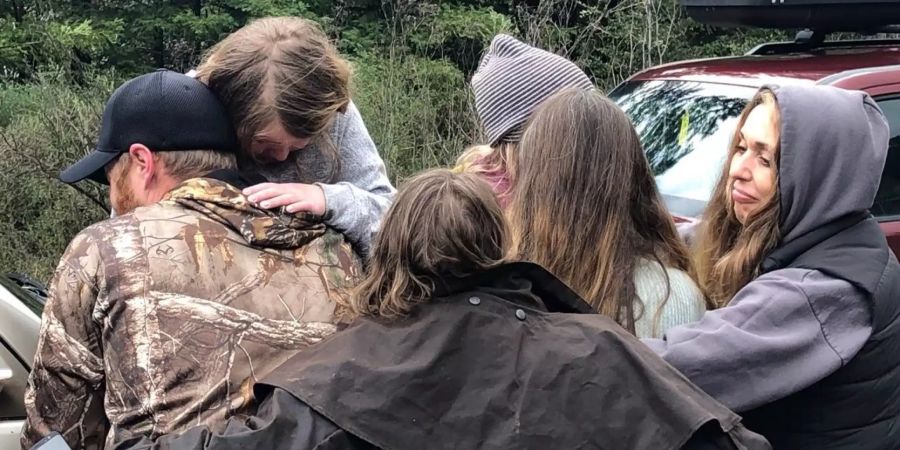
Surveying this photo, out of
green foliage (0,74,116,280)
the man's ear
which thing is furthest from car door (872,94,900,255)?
green foliage (0,74,116,280)

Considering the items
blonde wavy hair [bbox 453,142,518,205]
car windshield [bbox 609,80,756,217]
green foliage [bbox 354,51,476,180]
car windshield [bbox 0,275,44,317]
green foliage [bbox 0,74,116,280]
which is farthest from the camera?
green foliage [bbox 354,51,476,180]

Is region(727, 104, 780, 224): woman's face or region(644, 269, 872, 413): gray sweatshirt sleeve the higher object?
region(727, 104, 780, 224): woman's face

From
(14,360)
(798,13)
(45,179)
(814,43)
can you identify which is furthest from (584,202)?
(45,179)

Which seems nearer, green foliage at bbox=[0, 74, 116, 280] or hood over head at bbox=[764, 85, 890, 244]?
hood over head at bbox=[764, 85, 890, 244]

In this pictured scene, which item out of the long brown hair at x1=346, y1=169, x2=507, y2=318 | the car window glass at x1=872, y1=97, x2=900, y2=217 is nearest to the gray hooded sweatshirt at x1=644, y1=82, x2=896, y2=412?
the long brown hair at x1=346, y1=169, x2=507, y2=318

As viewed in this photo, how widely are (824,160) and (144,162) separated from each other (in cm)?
132

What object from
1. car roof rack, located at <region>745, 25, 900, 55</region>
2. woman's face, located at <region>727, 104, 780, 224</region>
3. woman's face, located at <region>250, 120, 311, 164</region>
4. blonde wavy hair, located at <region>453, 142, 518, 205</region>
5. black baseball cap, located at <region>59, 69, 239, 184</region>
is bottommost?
car roof rack, located at <region>745, 25, 900, 55</region>

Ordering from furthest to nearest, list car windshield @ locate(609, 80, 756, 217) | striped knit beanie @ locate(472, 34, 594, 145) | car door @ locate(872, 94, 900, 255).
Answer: car windshield @ locate(609, 80, 756, 217) → car door @ locate(872, 94, 900, 255) → striped knit beanie @ locate(472, 34, 594, 145)

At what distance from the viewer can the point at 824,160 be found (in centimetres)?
188

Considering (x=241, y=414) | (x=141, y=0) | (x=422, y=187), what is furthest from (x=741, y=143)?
(x=141, y=0)

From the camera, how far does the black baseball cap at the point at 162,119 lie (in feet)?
5.62

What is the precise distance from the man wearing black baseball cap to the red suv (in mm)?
2372

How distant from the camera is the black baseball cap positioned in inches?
67.5

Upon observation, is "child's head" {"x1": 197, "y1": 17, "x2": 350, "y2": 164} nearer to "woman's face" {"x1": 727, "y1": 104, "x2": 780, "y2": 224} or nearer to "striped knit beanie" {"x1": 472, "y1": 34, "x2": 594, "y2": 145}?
"striped knit beanie" {"x1": 472, "y1": 34, "x2": 594, "y2": 145}
